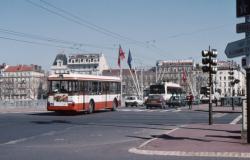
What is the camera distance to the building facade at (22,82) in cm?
17838

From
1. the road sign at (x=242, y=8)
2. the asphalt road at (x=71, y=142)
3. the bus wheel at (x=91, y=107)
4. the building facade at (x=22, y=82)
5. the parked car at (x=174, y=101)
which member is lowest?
the asphalt road at (x=71, y=142)

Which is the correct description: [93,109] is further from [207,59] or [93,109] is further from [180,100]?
[180,100]

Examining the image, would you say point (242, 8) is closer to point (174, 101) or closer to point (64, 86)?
point (64, 86)

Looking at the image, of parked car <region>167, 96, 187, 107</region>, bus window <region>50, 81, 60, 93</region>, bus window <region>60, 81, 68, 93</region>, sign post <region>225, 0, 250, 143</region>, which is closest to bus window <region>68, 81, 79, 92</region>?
bus window <region>60, 81, 68, 93</region>

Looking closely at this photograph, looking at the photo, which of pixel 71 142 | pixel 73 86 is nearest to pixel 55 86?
pixel 73 86

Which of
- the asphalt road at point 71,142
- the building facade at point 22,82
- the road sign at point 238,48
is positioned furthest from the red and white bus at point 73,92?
the building facade at point 22,82

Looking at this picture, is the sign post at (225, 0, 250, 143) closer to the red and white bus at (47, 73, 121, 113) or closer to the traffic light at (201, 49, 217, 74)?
the traffic light at (201, 49, 217, 74)

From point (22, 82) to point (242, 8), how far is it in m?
165

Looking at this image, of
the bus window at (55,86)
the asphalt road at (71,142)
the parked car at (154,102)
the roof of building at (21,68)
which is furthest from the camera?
the roof of building at (21,68)

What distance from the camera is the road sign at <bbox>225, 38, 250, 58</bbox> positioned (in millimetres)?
14591

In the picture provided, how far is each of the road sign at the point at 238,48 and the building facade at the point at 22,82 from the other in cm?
16388

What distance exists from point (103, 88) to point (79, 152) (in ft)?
78.6

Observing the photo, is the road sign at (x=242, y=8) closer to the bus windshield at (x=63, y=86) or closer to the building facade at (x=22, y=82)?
the bus windshield at (x=63, y=86)

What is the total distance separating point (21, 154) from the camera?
44.8ft
